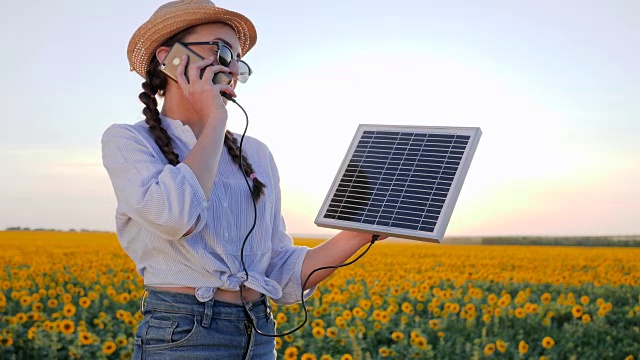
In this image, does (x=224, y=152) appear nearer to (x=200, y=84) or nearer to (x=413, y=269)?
(x=200, y=84)

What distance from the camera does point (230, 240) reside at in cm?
249

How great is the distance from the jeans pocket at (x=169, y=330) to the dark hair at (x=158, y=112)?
46 centimetres

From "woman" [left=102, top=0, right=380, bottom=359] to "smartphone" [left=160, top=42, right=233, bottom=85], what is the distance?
1.1 inches

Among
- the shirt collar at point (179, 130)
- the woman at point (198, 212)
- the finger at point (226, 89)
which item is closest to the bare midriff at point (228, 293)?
the woman at point (198, 212)

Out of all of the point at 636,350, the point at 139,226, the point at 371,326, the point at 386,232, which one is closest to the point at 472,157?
the point at 386,232

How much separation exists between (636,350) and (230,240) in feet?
18.1

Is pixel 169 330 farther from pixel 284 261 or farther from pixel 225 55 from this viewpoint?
pixel 225 55

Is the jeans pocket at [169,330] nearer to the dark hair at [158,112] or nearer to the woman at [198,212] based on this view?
the woman at [198,212]

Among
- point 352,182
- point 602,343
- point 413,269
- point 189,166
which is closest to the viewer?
point 189,166

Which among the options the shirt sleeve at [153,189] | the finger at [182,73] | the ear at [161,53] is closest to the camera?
the shirt sleeve at [153,189]

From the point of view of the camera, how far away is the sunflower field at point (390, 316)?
5.97m

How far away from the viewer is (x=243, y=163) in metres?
2.69

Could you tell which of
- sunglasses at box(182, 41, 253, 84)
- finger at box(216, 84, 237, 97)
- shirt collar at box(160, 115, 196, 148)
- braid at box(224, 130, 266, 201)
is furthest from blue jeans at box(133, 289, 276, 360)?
sunglasses at box(182, 41, 253, 84)

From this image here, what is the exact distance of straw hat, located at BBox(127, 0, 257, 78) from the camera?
2633mm
